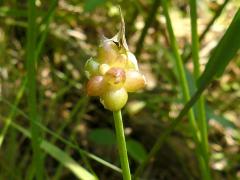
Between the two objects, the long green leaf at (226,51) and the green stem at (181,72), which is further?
the green stem at (181,72)

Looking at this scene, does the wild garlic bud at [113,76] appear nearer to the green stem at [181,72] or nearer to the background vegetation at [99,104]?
the green stem at [181,72]

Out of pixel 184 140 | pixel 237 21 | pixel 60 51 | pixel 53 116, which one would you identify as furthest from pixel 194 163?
pixel 237 21

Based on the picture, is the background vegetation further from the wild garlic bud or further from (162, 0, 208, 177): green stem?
the wild garlic bud

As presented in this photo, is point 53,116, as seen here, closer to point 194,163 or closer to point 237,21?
point 194,163

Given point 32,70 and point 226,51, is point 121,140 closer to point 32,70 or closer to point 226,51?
point 226,51

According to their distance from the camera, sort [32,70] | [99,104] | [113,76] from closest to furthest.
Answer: [113,76] < [32,70] < [99,104]

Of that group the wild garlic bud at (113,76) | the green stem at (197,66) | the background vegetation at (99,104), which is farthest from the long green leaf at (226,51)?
the background vegetation at (99,104)

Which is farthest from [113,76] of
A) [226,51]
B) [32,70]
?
[32,70]
